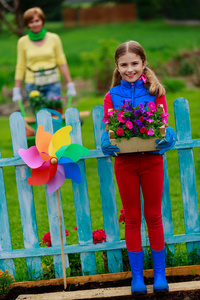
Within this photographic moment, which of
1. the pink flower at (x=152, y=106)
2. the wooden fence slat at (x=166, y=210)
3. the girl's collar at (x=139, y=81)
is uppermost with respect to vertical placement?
the girl's collar at (x=139, y=81)

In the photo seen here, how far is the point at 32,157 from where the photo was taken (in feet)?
10.0

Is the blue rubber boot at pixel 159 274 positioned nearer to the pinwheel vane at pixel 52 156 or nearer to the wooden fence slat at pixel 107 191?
the wooden fence slat at pixel 107 191

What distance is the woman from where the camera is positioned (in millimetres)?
5645

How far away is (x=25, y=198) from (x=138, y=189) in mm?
863

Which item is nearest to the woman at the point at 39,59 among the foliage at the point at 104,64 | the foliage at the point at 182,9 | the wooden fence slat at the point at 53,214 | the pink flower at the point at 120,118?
the wooden fence slat at the point at 53,214

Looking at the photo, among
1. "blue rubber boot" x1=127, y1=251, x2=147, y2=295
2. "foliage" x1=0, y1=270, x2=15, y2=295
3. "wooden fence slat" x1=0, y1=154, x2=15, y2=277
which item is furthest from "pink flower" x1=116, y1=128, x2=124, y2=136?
"foliage" x1=0, y1=270, x2=15, y2=295

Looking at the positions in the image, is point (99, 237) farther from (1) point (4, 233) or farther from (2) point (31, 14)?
(2) point (31, 14)

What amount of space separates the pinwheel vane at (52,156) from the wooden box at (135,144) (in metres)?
0.36

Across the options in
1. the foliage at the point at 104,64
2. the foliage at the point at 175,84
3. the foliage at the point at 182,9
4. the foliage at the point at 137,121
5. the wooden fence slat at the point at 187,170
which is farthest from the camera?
the foliage at the point at 182,9

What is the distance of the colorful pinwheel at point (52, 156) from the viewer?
3.01 metres

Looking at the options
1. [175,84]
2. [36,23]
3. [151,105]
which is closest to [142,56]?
[151,105]

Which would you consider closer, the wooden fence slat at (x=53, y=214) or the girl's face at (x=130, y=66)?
the girl's face at (x=130, y=66)

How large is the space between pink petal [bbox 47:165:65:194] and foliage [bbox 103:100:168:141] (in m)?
0.52

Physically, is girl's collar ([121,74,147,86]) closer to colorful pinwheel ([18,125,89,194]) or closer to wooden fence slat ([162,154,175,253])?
colorful pinwheel ([18,125,89,194])
